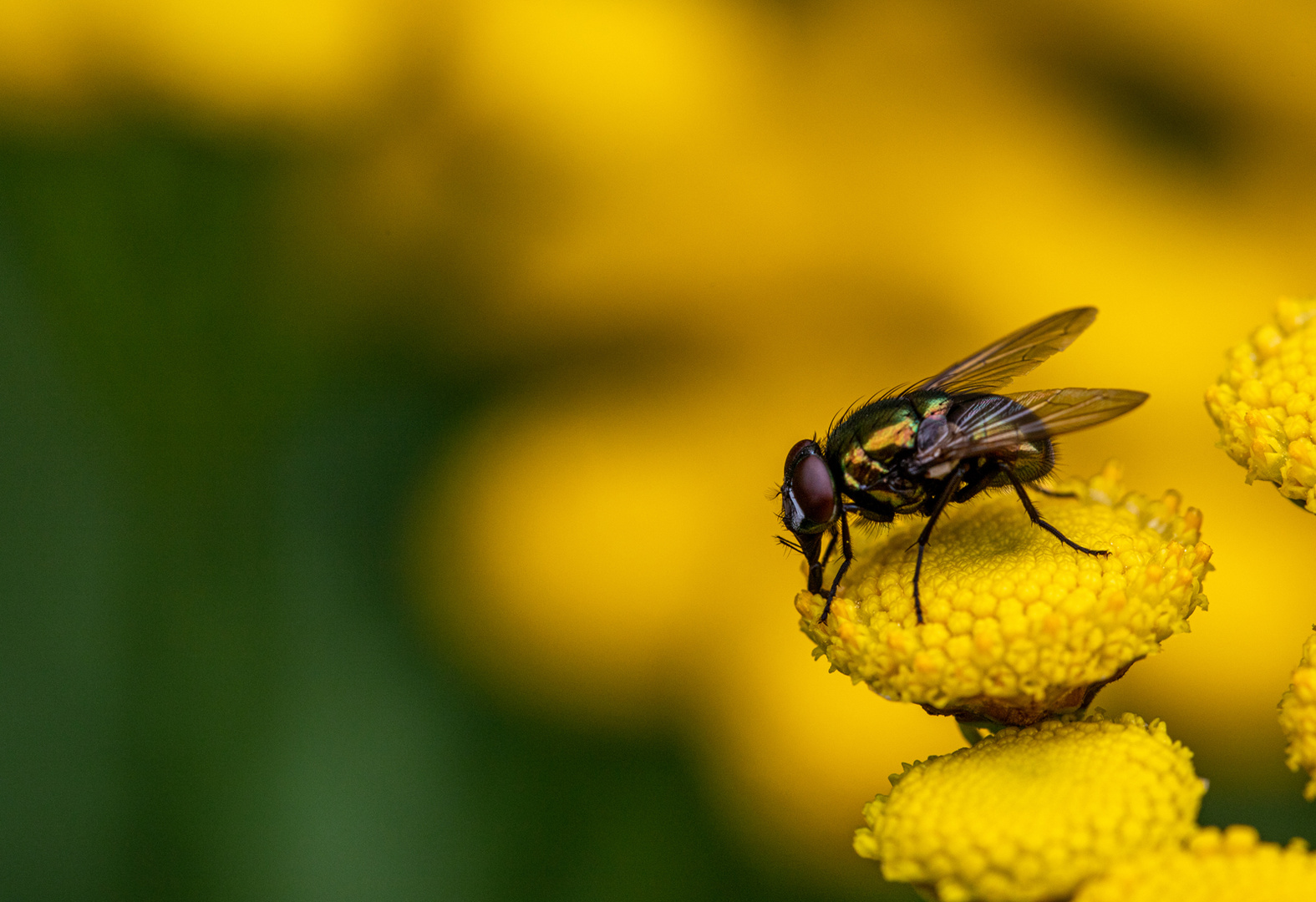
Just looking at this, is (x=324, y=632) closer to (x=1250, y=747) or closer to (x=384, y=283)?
(x=384, y=283)

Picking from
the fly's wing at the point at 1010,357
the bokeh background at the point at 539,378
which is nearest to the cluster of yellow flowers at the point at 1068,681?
the fly's wing at the point at 1010,357

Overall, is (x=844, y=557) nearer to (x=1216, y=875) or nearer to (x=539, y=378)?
(x=1216, y=875)

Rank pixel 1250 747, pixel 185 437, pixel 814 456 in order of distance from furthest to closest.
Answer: pixel 185 437
pixel 1250 747
pixel 814 456

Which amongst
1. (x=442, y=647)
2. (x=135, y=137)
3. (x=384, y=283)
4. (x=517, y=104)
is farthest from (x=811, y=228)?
(x=135, y=137)

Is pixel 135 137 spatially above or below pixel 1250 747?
above

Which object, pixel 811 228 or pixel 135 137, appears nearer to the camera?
pixel 135 137

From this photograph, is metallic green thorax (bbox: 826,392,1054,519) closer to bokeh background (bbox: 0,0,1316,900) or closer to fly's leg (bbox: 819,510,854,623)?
fly's leg (bbox: 819,510,854,623)
